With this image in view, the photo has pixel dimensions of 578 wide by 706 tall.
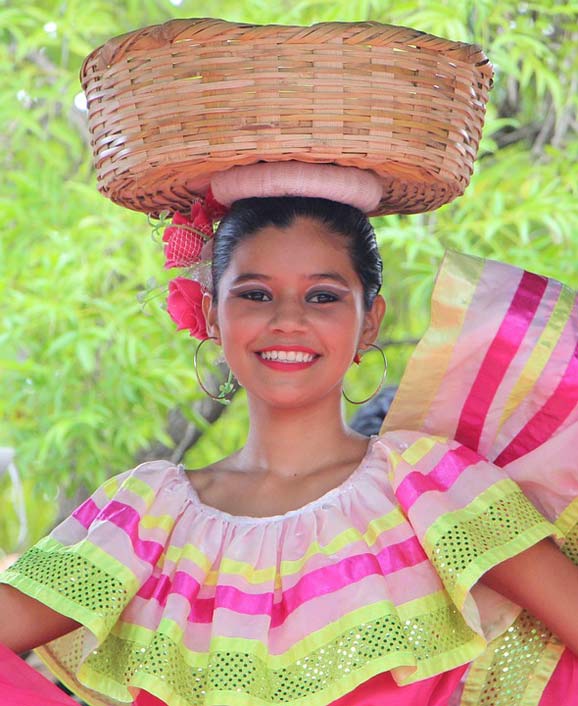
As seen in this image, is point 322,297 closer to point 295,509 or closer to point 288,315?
point 288,315

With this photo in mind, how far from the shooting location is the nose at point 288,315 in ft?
6.24

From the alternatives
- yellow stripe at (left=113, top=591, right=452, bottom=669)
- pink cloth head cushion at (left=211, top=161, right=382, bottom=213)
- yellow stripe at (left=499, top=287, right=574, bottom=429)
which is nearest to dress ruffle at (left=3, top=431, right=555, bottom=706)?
yellow stripe at (left=113, top=591, right=452, bottom=669)

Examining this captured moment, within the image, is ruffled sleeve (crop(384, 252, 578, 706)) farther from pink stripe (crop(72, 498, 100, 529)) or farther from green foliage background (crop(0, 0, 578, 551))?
green foliage background (crop(0, 0, 578, 551))

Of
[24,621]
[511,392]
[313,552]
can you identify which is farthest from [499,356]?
[24,621]

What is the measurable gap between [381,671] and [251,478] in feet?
1.31

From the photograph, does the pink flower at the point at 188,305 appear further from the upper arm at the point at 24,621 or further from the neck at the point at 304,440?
the upper arm at the point at 24,621

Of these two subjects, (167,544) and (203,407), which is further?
(203,407)

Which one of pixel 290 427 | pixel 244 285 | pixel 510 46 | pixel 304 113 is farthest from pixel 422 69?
pixel 510 46

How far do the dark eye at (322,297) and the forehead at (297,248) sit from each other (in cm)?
4

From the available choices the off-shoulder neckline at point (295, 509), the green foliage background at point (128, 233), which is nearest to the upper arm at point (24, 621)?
the off-shoulder neckline at point (295, 509)

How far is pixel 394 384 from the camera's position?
3.40m

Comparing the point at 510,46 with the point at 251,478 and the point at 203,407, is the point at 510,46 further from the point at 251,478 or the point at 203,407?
the point at 251,478

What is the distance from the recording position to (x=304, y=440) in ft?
6.55

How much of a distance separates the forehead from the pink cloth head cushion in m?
0.05
